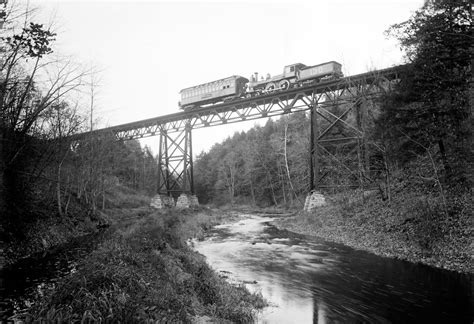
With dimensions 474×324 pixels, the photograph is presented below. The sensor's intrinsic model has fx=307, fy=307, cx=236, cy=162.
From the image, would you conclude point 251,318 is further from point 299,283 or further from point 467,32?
point 467,32

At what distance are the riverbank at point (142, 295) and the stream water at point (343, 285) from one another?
0.94 metres

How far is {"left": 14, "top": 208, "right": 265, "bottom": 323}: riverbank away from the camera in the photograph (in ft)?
14.2

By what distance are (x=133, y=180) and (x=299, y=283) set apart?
4886 cm

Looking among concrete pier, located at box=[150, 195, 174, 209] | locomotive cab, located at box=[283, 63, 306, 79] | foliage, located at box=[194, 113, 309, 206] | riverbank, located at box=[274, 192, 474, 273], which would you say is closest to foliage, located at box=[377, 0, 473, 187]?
riverbank, located at box=[274, 192, 474, 273]

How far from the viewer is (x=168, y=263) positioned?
7973 mm

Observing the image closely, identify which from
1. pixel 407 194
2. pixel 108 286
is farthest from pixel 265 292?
pixel 407 194

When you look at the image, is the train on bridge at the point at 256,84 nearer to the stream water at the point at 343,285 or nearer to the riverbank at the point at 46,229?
the stream water at the point at 343,285

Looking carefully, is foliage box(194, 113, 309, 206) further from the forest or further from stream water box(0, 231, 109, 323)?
stream water box(0, 231, 109, 323)

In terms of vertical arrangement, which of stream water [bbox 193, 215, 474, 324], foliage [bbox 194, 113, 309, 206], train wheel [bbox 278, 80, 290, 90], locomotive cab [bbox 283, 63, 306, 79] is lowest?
stream water [bbox 193, 215, 474, 324]

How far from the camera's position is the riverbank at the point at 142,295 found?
4320 millimetres

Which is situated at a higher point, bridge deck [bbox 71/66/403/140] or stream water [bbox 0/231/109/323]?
bridge deck [bbox 71/66/403/140]

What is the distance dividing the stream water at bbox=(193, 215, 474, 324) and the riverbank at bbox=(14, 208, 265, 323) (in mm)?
940

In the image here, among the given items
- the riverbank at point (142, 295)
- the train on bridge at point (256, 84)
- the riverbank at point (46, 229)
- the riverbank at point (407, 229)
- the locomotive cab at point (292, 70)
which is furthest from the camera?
the locomotive cab at point (292, 70)

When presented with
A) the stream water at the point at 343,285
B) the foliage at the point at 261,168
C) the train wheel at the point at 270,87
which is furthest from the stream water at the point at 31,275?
the foliage at the point at 261,168
